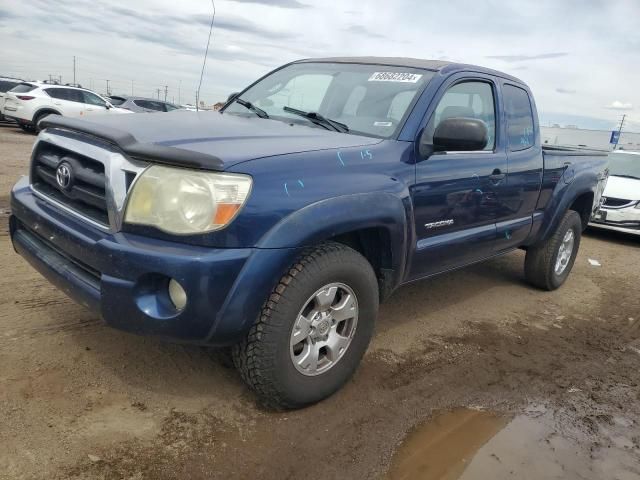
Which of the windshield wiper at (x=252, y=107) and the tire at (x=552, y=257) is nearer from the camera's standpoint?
the windshield wiper at (x=252, y=107)

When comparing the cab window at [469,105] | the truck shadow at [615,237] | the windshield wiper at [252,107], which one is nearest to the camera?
the cab window at [469,105]

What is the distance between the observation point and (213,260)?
Answer: 2.22m

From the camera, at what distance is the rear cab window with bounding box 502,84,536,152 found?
423 cm

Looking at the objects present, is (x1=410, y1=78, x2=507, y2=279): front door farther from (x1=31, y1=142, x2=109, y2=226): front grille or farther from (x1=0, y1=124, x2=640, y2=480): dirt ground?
(x1=31, y1=142, x2=109, y2=226): front grille

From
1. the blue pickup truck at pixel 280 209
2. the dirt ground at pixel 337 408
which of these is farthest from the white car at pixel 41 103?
the blue pickup truck at pixel 280 209

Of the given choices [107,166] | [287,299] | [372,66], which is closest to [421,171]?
[372,66]

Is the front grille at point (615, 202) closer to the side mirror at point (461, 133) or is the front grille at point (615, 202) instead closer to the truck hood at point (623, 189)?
the truck hood at point (623, 189)

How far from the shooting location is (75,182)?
8.77ft

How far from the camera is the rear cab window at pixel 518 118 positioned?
4.23m

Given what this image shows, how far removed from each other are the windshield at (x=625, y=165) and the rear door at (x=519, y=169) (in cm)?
590

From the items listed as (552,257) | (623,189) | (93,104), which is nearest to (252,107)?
(552,257)

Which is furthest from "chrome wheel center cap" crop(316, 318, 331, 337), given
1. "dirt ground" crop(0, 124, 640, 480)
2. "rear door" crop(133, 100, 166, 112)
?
"rear door" crop(133, 100, 166, 112)

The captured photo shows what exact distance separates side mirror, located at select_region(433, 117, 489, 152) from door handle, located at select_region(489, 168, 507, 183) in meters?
Result: 0.65

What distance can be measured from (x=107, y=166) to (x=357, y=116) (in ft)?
5.19
